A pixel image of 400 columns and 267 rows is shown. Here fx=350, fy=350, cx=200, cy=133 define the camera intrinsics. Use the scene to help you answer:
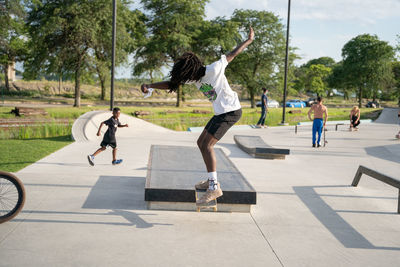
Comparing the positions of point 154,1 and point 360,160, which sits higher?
point 154,1

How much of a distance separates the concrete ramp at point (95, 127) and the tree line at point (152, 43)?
1573cm

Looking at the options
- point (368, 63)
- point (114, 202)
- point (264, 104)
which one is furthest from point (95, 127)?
point (368, 63)

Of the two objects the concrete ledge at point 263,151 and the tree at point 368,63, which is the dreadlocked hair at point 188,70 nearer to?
the concrete ledge at point 263,151

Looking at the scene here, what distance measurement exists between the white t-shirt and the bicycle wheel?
8.47 feet

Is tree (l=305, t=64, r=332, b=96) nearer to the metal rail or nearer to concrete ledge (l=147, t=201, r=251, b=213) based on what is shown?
the metal rail

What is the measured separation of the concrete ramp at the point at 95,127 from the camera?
492 inches

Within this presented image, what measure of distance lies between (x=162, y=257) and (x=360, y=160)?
28.2 ft

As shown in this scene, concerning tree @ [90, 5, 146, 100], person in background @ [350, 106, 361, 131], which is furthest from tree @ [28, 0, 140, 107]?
person in background @ [350, 106, 361, 131]

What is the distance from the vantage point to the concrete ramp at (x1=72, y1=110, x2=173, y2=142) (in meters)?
12.5

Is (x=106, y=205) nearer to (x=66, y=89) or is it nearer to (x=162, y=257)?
(x=162, y=257)

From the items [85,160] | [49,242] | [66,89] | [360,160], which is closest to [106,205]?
[49,242]

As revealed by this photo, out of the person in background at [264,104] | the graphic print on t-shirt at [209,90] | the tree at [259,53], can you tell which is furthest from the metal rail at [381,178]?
the tree at [259,53]

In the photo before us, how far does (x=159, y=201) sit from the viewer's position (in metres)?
4.88

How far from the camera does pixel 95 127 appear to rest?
13.2 metres
